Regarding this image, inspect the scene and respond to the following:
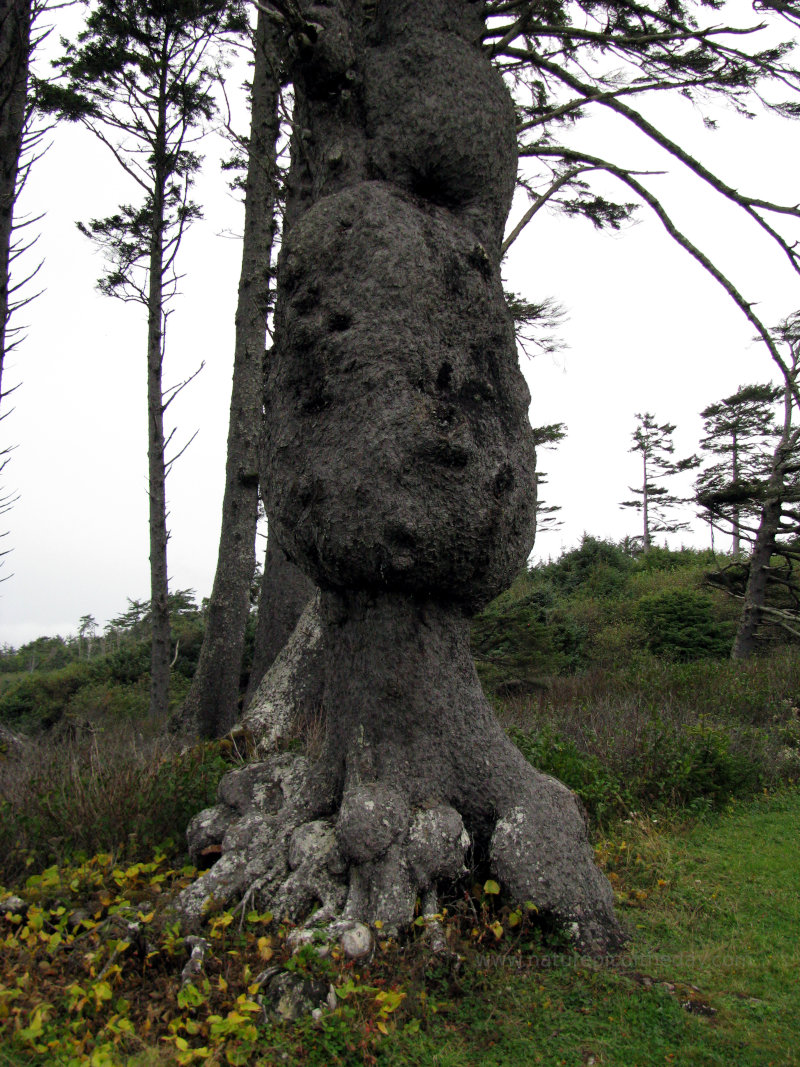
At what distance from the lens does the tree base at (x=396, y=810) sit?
10.5ft

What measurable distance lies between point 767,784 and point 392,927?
4.93 meters

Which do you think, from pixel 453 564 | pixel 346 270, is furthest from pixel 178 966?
pixel 346 270

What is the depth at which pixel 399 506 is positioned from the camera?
3.34 meters

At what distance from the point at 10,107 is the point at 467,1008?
8672 millimetres

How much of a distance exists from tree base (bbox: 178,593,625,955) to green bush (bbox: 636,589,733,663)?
1326 centimetres

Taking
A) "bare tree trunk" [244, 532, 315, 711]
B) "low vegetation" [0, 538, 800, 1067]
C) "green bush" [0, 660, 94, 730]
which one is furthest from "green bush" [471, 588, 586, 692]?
"green bush" [0, 660, 94, 730]

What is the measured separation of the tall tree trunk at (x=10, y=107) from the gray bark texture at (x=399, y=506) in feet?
14.3

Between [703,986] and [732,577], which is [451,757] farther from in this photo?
[732,577]

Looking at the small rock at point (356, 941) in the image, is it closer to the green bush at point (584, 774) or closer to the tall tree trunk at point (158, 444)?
the green bush at point (584, 774)

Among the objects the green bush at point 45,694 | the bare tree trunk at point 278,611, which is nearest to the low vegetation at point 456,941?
the bare tree trunk at point 278,611

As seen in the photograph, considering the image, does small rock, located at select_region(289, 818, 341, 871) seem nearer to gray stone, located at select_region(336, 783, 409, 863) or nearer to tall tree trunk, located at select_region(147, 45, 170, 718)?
gray stone, located at select_region(336, 783, 409, 863)

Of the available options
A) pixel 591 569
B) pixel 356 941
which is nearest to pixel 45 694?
pixel 591 569

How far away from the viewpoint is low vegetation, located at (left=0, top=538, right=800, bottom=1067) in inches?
97.9

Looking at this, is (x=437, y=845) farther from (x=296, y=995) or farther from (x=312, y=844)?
(x=296, y=995)
